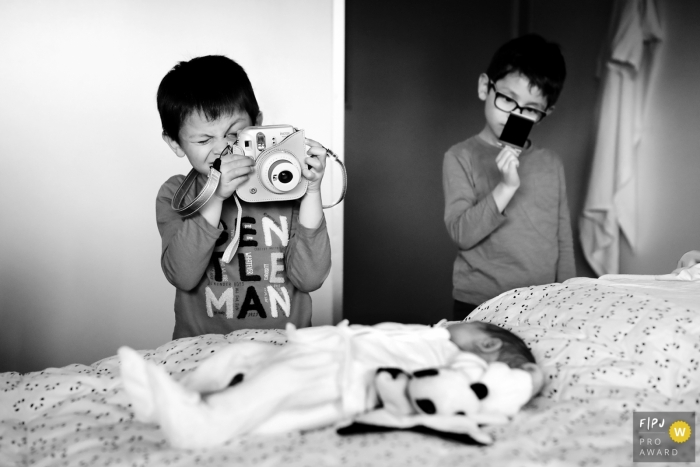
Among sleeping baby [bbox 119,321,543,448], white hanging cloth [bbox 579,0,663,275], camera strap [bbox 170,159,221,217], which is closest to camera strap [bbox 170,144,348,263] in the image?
camera strap [bbox 170,159,221,217]

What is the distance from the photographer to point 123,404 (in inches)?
34.5

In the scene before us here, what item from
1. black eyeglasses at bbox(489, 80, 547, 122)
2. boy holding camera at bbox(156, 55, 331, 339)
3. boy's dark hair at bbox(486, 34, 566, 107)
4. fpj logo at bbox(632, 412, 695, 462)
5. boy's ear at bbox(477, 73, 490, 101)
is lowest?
fpj logo at bbox(632, 412, 695, 462)

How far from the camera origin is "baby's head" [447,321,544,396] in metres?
0.88

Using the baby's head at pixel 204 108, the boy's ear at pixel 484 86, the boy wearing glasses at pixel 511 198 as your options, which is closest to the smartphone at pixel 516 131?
the boy wearing glasses at pixel 511 198

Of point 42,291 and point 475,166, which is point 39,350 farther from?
point 475,166

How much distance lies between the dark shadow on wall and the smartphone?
42.7 inches

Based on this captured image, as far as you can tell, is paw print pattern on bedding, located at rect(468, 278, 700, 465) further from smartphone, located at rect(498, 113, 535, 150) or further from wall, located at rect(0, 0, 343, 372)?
wall, located at rect(0, 0, 343, 372)

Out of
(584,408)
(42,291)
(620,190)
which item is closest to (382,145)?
(620,190)

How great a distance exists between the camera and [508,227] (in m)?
1.54

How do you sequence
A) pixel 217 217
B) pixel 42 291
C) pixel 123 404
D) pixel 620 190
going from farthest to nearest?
pixel 620 190, pixel 42 291, pixel 217 217, pixel 123 404

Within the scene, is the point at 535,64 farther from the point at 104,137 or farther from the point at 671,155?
the point at 104,137

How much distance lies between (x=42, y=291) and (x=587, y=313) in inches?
61.8

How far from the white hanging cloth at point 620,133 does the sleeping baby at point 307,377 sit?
51.2 inches

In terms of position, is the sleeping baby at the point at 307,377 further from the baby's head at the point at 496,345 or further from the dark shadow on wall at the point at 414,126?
the dark shadow on wall at the point at 414,126
